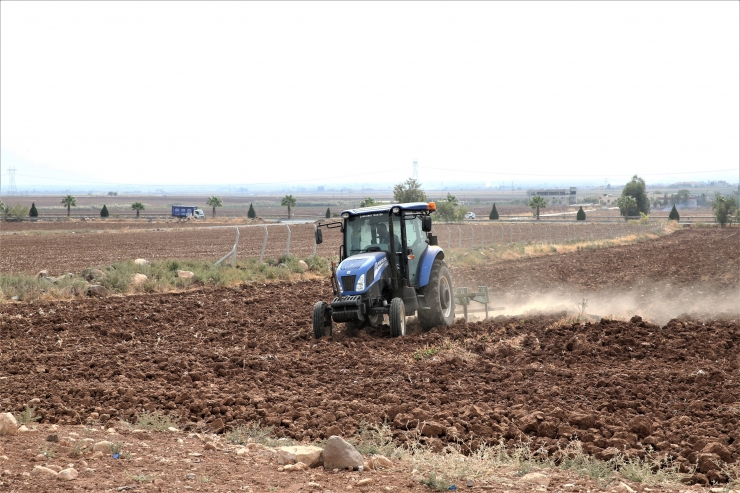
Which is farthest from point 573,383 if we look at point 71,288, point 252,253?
point 252,253

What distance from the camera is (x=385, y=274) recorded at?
13.6 m

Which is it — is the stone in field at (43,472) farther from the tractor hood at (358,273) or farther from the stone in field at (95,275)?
the stone in field at (95,275)

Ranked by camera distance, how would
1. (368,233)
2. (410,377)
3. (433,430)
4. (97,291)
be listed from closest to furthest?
(433,430), (410,377), (368,233), (97,291)

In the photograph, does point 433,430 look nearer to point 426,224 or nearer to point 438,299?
point 426,224

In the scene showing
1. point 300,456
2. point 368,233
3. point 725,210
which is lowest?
point 300,456

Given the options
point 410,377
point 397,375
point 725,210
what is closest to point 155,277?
point 397,375

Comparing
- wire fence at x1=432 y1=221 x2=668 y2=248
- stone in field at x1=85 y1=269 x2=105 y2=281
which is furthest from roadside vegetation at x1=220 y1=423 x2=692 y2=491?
wire fence at x1=432 y1=221 x2=668 y2=248

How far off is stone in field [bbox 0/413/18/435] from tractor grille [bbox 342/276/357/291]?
20.8 feet

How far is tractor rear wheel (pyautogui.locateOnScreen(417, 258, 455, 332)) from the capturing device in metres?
14.1

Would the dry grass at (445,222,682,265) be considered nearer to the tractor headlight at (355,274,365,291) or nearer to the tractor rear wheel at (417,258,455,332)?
the tractor rear wheel at (417,258,455,332)

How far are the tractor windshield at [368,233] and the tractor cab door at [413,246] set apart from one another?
0.23 metres

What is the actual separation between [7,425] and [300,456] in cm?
293

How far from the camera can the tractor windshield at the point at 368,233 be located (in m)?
13.8

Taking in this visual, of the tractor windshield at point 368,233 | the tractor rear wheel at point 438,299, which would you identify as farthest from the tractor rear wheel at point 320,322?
the tractor rear wheel at point 438,299
